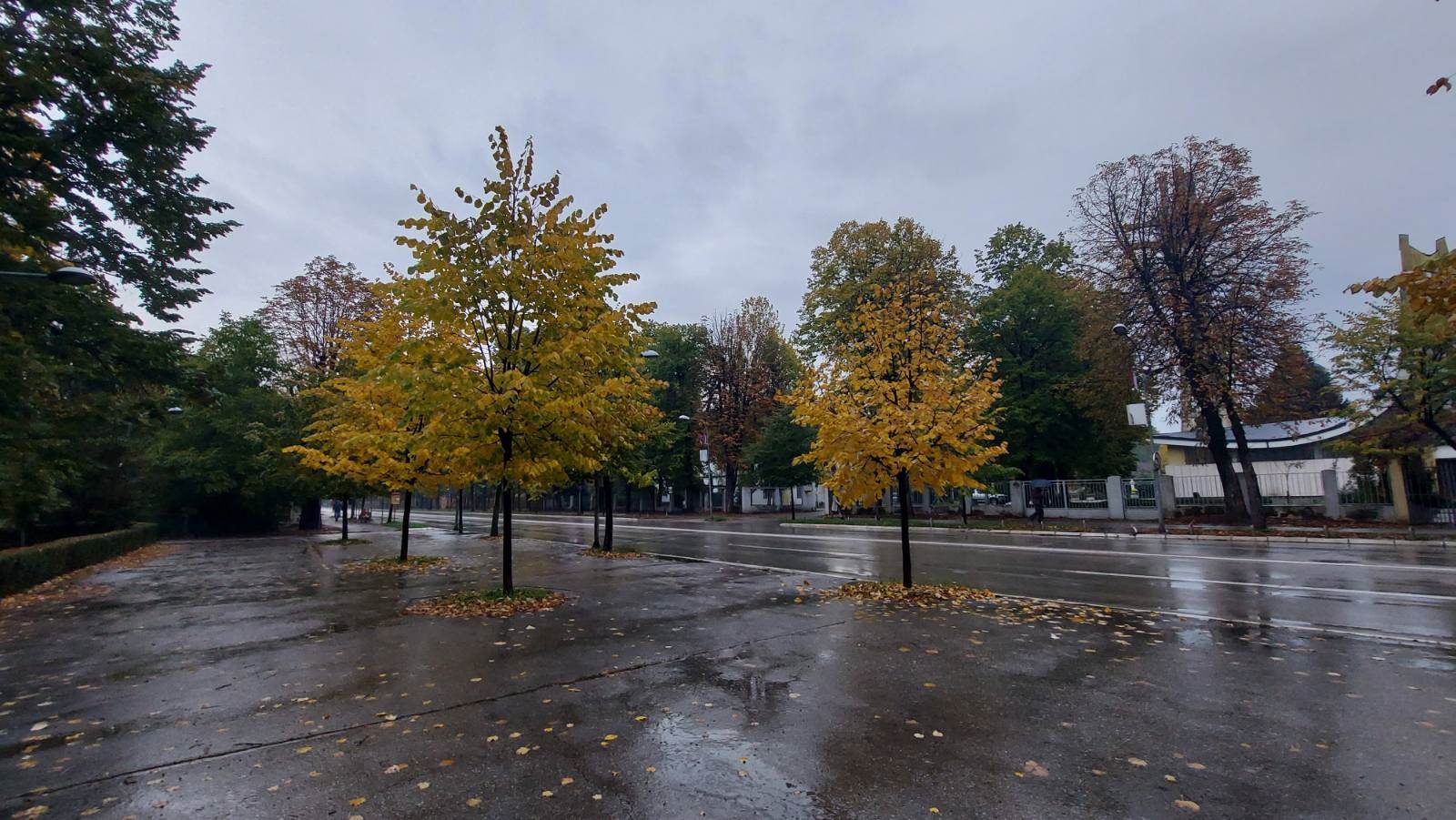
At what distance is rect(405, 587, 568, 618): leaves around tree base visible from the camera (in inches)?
387

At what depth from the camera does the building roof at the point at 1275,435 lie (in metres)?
36.7

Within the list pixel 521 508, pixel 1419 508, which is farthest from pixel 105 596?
pixel 521 508

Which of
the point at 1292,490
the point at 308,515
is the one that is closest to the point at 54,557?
the point at 308,515

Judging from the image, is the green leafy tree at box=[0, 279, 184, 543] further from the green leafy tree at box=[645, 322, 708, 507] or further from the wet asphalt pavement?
the green leafy tree at box=[645, 322, 708, 507]

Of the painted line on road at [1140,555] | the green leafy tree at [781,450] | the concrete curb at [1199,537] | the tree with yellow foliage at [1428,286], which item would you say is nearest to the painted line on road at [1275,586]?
the painted line on road at [1140,555]

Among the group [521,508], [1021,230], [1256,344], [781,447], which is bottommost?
[521,508]

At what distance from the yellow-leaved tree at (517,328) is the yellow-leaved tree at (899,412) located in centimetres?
361

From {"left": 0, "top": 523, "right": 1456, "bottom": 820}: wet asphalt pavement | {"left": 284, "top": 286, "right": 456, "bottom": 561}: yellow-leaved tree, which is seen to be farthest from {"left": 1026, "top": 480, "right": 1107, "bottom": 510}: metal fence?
{"left": 284, "top": 286, "right": 456, "bottom": 561}: yellow-leaved tree

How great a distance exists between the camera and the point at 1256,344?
959 inches

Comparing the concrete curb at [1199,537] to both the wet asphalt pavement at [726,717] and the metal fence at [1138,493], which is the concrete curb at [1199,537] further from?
the wet asphalt pavement at [726,717]

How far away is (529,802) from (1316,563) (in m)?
18.6

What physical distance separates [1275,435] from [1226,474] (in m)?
30.1

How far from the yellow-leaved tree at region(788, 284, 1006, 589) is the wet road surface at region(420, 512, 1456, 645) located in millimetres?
2997

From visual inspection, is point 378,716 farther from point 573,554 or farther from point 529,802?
point 573,554
